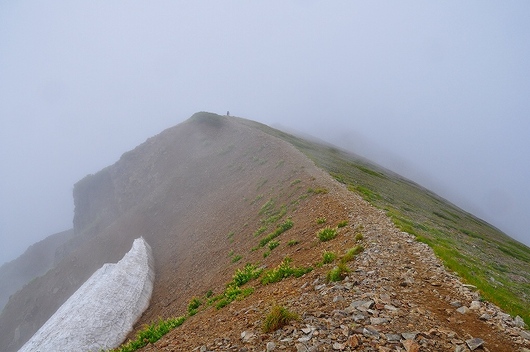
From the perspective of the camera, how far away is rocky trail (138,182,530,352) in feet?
22.6

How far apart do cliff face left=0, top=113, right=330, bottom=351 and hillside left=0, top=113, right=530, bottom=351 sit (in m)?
0.24

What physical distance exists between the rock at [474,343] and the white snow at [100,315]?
1801 centimetres

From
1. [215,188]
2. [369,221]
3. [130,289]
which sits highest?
[369,221]

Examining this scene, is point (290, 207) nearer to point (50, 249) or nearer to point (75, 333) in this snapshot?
point (75, 333)

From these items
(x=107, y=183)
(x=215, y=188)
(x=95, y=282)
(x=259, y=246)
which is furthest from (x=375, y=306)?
(x=107, y=183)

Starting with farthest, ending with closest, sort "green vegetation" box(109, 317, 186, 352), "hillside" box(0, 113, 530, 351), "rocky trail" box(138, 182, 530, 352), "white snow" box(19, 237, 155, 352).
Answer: "white snow" box(19, 237, 155, 352) → "green vegetation" box(109, 317, 186, 352) → "hillside" box(0, 113, 530, 351) → "rocky trail" box(138, 182, 530, 352)

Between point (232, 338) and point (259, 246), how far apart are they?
1048 centimetres

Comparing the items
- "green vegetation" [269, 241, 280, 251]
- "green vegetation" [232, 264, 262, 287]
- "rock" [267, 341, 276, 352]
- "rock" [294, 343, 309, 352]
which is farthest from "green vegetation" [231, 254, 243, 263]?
"rock" [294, 343, 309, 352]

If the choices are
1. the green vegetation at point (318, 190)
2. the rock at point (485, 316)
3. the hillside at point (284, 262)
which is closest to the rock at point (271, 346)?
the hillside at point (284, 262)

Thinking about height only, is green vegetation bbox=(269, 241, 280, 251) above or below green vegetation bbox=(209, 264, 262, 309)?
above

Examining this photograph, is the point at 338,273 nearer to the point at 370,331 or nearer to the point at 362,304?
the point at 362,304

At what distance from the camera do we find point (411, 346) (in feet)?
21.2

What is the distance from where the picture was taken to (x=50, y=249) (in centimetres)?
10531

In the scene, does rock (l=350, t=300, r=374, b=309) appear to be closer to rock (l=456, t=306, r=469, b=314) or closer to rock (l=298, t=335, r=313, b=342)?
rock (l=298, t=335, r=313, b=342)
